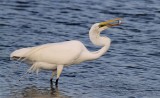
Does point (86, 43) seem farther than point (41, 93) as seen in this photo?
Yes

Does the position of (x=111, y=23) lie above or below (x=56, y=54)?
above

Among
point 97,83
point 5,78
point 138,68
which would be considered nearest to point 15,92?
point 5,78

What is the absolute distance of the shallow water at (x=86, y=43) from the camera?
38.0 ft

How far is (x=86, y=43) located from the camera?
1541cm

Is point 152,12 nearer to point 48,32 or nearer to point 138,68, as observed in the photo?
point 48,32

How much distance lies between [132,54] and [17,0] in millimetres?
6601

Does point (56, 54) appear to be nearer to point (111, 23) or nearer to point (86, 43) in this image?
point (111, 23)

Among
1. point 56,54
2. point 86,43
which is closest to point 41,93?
point 56,54

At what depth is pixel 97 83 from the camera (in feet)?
39.6

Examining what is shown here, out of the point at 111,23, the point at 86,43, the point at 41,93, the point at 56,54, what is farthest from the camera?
the point at 86,43

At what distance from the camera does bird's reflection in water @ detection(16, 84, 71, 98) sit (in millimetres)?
11152

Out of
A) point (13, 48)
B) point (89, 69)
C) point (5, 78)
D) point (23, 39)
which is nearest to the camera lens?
point (5, 78)

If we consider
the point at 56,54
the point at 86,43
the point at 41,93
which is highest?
the point at 56,54

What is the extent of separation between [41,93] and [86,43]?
4264mm
